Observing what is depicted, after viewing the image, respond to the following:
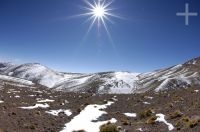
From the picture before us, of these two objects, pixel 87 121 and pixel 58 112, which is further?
pixel 58 112

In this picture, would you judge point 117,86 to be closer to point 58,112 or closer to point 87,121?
point 58,112

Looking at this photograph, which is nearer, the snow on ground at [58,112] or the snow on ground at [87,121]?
the snow on ground at [87,121]

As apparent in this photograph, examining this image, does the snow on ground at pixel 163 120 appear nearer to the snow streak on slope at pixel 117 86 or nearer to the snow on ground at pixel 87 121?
the snow on ground at pixel 87 121

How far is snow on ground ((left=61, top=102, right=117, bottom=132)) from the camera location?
37000 millimetres

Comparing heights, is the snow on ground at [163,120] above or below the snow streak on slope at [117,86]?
below

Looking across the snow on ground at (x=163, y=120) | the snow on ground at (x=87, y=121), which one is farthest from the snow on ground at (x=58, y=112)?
the snow on ground at (x=163, y=120)

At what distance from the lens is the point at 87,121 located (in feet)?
133

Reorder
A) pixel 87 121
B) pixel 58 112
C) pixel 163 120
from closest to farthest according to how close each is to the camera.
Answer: pixel 163 120 → pixel 87 121 → pixel 58 112

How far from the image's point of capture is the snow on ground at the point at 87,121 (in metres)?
37.0

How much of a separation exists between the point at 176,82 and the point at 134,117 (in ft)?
272

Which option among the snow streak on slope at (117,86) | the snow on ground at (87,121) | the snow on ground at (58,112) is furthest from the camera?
the snow streak on slope at (117,86)

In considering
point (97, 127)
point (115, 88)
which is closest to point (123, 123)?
point (97, 127)

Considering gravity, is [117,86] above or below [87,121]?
above

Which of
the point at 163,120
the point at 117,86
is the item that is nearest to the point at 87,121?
the point at 163,120
